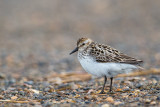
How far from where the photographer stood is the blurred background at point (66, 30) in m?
14.5

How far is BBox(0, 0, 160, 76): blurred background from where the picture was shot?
14.5 meters

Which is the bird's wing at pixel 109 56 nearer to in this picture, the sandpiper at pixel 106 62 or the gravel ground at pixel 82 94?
the sandpiper at pixel 106 62

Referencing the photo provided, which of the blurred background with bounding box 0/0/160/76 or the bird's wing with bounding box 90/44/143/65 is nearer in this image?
the bird's wing with bounding box 90/44/143/65

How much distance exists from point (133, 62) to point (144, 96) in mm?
878

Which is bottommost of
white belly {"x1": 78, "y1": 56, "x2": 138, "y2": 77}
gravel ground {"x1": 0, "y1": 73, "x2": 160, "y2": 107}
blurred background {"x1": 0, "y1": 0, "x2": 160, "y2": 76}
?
gravel ground {"x1": 0, "y1": 73, "x2": 160, "y2": 107}

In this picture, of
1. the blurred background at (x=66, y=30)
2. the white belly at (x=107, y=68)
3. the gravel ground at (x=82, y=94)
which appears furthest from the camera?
the blurred background at (x=66, y=30)

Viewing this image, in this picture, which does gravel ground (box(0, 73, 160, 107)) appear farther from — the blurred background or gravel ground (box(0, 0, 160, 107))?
the blurred background

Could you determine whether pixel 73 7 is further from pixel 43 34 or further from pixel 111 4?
pixel 43 34

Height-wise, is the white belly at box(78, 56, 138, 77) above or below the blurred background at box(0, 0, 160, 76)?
below

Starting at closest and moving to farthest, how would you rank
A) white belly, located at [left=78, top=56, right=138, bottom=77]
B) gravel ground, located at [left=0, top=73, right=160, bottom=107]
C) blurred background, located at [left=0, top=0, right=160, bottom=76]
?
gravel ground, located at [left=0, top=73, right=160, bottom=107] < white belly, located at [left=78, top=56, right=138, bottom=77] < blurred background, located at [left=0, top=0, right=160, bottom=76]

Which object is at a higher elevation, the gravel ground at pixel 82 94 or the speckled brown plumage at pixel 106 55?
the speckled brown plumage at pixel 106 55

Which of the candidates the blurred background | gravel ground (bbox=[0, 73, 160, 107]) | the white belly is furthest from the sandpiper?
the blurred background

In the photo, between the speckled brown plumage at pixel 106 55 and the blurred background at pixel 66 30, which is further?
the blurred background at pixel 66 30

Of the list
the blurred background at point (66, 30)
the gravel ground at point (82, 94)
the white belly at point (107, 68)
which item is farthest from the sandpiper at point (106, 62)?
the blurred background at point (66, 30)
